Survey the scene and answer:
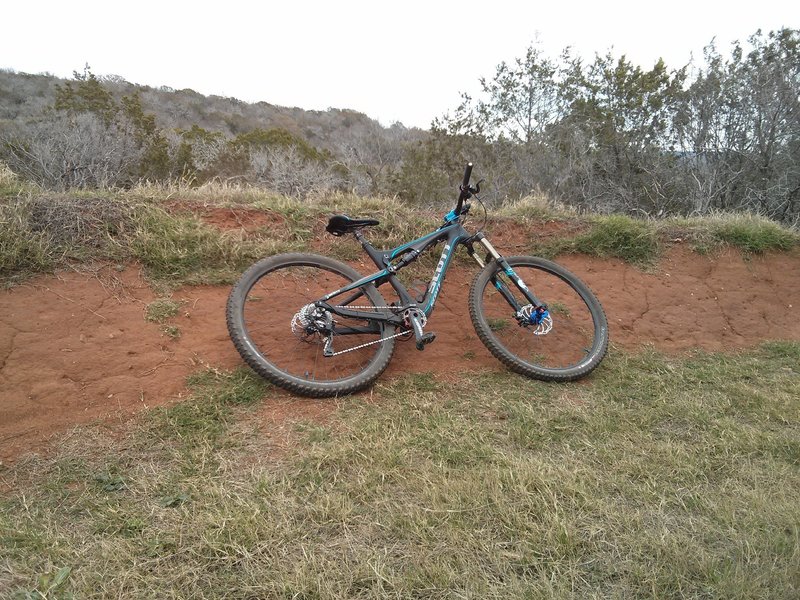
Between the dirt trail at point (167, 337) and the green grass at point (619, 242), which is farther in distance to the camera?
the green grass at point (619, 242)

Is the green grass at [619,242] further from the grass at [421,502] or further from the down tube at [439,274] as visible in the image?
the grass at [421,502]

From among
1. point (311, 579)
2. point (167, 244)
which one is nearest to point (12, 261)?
point (167, 244)

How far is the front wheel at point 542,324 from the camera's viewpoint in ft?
12.4

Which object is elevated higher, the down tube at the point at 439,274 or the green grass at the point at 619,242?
the green grass at the point at 619,242

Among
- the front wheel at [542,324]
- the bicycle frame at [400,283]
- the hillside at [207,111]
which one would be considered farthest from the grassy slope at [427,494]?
the hillside at [207,111]

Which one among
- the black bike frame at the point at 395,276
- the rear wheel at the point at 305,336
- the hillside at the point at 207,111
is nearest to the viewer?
the rear wheel at the point at 305,336

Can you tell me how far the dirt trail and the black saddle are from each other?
102 centimetres

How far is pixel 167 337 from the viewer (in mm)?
3598

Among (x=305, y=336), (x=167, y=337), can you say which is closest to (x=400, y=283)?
(x=305, y=336)

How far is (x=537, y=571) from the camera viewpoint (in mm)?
1883

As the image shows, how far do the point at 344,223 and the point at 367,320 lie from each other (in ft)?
2.49

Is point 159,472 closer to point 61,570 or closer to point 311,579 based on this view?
point 61,570

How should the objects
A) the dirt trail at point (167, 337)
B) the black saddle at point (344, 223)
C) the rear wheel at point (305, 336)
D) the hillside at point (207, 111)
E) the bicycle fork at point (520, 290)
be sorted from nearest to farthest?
1. the dirt trail at point (167, 337)
2. the rear wheel at point (305, 336)
3. the black saddle at point (344, 223)
4. the bicycle fork at point (520, 290)
5. the hillside at point (207, 111)

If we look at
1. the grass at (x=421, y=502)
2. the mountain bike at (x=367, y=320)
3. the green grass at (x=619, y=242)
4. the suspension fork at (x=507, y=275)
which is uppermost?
the green grass at (x=619, y=242)
